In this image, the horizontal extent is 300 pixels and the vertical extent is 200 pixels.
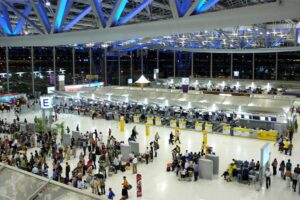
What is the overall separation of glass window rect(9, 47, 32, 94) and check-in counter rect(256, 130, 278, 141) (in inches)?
1157

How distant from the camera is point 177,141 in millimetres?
21969

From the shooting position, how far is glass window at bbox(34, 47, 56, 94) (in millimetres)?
41969

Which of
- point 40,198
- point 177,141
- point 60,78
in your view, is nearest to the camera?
point 40,198

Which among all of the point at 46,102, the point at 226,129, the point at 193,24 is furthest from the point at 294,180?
the point at 46,102

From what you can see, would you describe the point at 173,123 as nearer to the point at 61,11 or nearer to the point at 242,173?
the point at 242,173

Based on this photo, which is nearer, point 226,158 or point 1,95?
point 226,158

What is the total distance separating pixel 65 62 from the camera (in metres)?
45.9

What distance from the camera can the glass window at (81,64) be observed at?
156 ft

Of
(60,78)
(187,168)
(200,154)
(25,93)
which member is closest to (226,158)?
(200,154)

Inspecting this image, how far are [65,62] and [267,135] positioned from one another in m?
31.2

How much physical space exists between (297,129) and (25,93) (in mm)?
30835

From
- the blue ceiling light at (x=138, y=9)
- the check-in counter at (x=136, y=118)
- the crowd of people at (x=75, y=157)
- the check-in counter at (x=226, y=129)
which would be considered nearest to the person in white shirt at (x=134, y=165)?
the crowd of people at (x=75, y=157)

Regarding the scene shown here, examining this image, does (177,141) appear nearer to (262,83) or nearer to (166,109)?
(166,109)

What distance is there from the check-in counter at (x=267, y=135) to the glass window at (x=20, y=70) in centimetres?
2939
